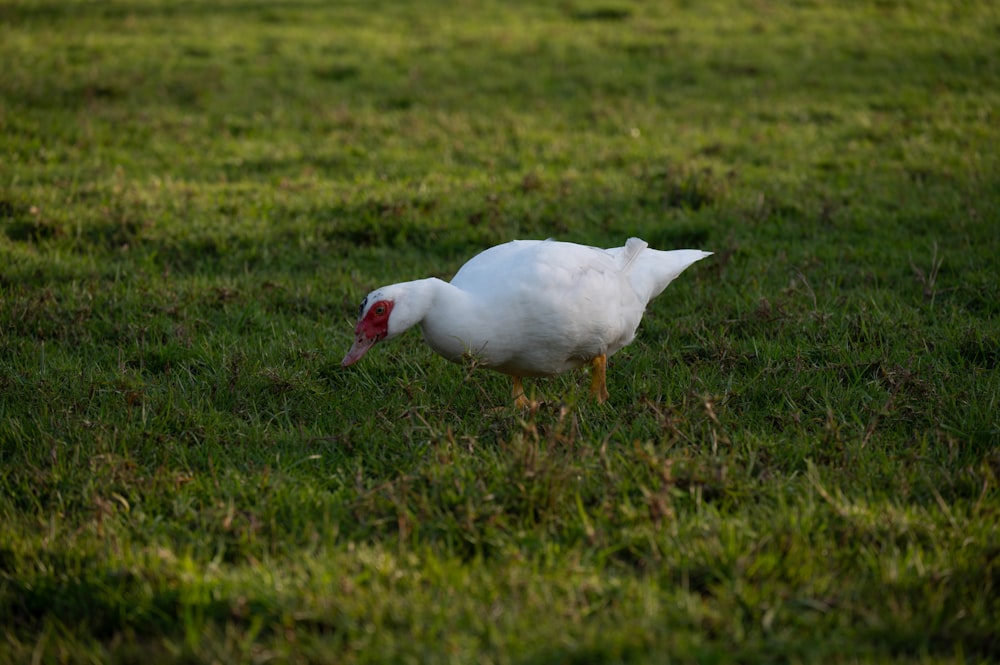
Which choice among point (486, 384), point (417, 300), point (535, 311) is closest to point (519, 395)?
point (486, 384)

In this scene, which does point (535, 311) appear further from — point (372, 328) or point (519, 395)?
point (372, 328)

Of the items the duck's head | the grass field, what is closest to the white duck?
the duck's head

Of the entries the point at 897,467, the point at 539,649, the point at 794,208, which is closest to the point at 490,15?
the point at 794,208

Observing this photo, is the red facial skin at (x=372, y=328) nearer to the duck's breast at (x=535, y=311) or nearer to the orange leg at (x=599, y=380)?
the duck's breast at (x=535, y=311)

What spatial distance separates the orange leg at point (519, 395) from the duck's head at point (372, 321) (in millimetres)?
654

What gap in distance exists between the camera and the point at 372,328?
4.08 meters

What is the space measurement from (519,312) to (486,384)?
773mm

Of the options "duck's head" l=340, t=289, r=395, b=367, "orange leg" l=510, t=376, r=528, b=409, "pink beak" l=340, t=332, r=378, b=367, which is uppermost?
"duck's head" l=340, t=289, r=395, b=367

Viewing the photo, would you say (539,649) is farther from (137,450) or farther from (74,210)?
(74,210)

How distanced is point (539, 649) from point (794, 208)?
517cm

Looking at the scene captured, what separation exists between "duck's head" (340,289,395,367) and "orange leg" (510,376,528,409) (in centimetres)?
65

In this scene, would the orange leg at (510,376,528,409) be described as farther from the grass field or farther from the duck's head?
the duck's head

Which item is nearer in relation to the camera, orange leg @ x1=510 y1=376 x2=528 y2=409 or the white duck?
the white duck

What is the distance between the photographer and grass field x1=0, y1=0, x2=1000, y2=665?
9.37 feet
